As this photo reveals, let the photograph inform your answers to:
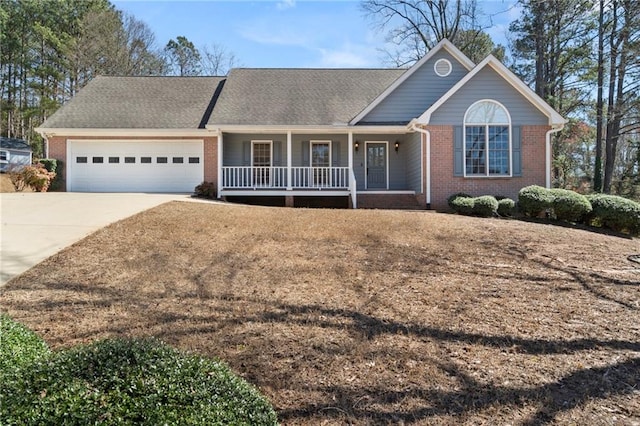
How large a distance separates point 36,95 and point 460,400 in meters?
40.5

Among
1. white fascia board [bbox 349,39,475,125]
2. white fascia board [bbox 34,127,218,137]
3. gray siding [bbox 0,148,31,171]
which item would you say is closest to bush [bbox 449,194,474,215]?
white fascia board [bbox 349,39,475,125]

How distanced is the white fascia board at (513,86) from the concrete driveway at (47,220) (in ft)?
30.8

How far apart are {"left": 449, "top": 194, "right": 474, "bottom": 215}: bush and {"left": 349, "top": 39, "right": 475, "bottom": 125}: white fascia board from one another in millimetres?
4906

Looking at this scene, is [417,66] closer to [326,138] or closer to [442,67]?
[442,67]

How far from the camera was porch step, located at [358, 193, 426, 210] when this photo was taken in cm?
1478

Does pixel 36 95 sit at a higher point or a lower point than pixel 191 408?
higher

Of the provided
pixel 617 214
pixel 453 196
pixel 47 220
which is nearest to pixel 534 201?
pixel 617 214

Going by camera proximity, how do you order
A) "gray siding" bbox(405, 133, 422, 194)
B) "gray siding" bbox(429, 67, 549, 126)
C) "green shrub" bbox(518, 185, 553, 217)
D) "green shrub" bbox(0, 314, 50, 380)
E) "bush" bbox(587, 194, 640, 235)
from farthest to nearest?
"gray siding" bbox(405, 133, 422, 194), "gray siding" bbox(429, 67, 549, 126), "green shrub" bbox(518, 185, 553, 217), "bush" bbox(587, 194, 640, 235), "green shrub" bbox(0, 314, 50, 380)

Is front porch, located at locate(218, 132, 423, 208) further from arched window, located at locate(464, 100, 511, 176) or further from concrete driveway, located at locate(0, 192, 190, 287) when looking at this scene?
concrete driveway, located at locate(0, 192, 190, 287)

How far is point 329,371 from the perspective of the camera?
141 inches

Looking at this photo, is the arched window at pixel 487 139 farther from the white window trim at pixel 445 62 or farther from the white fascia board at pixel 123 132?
the white fascia board at pixel 123 132

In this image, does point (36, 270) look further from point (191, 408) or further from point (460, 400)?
point (460, 400)

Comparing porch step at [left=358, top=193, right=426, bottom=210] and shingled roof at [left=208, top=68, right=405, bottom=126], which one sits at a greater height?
shingled roof at [left=208, top=68, right=405, bottom=126]

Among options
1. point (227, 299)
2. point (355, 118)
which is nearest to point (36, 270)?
point (227, 299)
